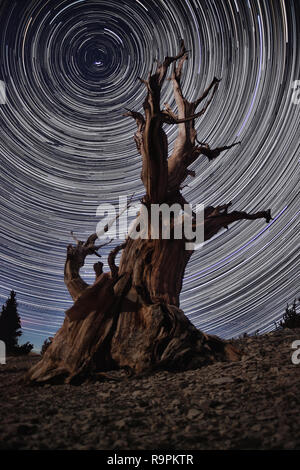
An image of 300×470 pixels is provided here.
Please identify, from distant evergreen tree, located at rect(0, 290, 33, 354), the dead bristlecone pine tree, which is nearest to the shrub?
the dead bristlecone pine tree

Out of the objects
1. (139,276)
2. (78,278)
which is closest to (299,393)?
(139,276)

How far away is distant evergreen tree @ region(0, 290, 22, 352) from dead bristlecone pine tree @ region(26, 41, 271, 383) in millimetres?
17131

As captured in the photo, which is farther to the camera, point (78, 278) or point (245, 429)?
point (78, 278)

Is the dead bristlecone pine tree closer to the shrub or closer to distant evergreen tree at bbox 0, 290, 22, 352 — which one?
the shrub

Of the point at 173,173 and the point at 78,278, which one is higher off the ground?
the point at 173,173

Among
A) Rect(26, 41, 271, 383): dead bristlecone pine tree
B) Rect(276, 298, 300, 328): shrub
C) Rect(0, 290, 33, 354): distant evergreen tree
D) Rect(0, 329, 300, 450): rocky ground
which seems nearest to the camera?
Rect(0, 329, 300, 450): rocky ground

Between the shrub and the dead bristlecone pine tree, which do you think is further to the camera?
the shrub

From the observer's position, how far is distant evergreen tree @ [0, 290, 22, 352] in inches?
845

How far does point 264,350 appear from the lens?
21.9 feet

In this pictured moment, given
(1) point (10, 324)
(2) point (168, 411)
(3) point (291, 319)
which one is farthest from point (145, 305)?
(1) point (10, 324)

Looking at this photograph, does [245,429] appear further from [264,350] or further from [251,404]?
[264,350]

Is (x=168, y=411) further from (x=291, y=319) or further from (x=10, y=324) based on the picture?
(x=10, y=324)

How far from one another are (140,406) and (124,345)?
2.38 m
